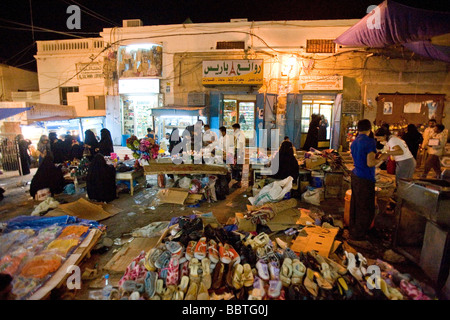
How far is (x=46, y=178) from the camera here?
6586 mm

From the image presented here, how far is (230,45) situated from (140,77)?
5016 mm

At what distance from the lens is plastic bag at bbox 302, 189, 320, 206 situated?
19.4 feet

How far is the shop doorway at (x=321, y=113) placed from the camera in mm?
12094

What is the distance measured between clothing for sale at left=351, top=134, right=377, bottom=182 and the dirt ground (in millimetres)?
1218

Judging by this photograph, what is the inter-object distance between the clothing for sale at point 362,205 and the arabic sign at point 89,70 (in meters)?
14.7

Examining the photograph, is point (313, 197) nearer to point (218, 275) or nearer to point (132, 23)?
point (218, 275)

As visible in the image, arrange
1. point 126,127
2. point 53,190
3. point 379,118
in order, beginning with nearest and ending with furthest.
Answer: point 53,190
point 379,118
point 126,127

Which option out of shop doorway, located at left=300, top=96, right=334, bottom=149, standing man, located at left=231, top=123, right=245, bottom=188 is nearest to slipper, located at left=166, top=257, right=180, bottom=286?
standing man, located at left=231, top=123, right=245, bottom=188

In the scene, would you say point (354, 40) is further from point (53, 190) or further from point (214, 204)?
point (53, 190)

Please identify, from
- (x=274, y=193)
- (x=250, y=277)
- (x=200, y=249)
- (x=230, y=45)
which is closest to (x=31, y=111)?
(x=230, y=45)

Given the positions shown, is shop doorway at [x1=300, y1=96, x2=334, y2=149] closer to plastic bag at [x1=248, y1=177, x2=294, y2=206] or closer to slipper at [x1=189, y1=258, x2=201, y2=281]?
plastic bag at [x1=248, y1=177, x2=294, y2=206]

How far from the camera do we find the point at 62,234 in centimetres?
387
